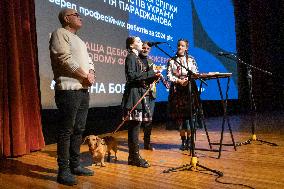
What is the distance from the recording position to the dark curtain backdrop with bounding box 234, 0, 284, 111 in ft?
30.6

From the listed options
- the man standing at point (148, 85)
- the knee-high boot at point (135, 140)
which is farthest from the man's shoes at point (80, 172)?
the man standing at point (148, 85)

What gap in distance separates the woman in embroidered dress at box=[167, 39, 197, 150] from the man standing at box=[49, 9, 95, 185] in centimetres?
135

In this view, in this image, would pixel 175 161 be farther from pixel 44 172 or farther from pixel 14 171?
pixel 14 171

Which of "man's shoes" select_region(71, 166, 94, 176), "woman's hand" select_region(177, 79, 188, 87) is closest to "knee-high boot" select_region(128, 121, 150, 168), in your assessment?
"man's shoes" select_region(71, 166, 94, 176)

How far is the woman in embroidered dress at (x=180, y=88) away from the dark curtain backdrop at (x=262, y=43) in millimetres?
5907

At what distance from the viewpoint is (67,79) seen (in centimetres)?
262

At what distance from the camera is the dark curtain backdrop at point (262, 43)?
9.31 metres

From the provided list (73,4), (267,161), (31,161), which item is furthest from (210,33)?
(31,161)

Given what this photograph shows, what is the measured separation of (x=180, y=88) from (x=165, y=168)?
42.7 inches

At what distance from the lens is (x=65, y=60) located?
2.55 meters

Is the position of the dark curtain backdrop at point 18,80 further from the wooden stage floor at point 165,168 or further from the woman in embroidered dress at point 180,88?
the woman in embroidered dress at point 180,88

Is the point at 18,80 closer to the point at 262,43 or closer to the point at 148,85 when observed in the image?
the point at 148,85

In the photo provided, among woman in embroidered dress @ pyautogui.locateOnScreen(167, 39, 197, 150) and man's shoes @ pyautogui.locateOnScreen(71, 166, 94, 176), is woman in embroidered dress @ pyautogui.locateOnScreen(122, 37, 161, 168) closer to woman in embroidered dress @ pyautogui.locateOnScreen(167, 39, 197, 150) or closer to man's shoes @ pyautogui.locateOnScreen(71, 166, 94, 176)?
man's shoes @ pyautogui.locateOnScreen(71, 166, 94, 176)

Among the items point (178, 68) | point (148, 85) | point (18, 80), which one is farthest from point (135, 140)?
point (18, 80)
